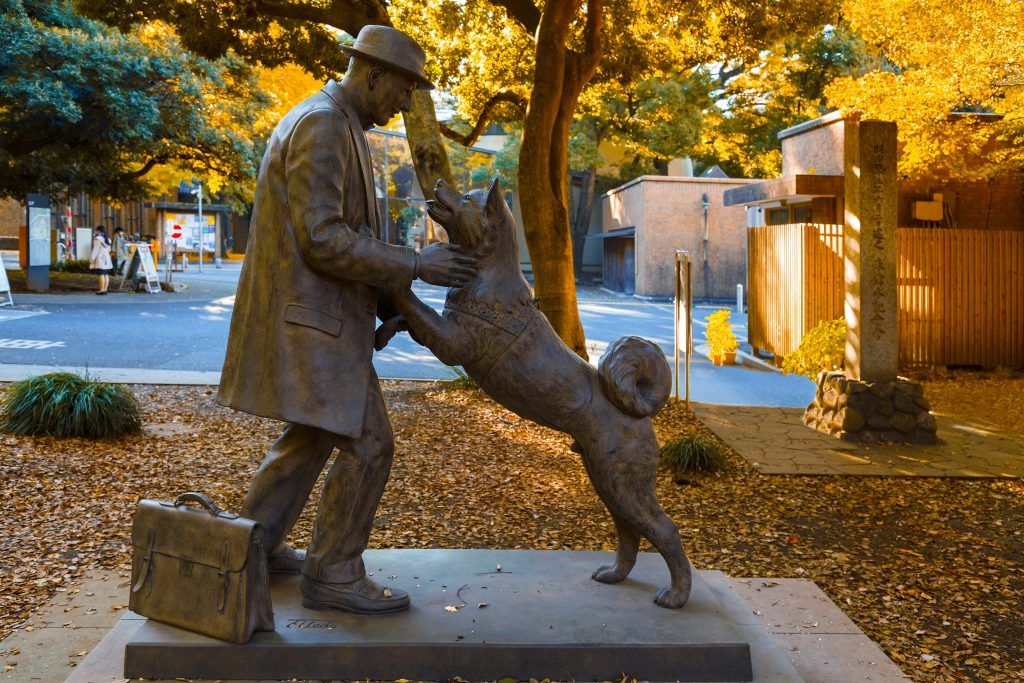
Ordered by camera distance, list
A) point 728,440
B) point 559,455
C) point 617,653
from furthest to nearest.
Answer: point 728,440
point 559,455
point 617,653

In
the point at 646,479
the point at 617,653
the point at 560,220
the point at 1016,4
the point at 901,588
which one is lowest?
the point at 901,588

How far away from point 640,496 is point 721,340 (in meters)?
11.6

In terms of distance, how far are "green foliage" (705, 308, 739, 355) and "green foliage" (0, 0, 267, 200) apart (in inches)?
386

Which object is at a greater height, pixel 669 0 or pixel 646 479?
pixel 669 0

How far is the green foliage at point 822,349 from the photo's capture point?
11.5 m

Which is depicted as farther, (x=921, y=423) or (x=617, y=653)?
(x=921, y=423)

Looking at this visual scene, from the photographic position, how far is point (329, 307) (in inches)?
131

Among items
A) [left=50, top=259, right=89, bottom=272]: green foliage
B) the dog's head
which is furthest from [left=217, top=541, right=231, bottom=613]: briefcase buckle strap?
[left=50, top=259, right=89, bottom=272]: green foliage

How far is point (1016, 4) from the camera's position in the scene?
1002cm

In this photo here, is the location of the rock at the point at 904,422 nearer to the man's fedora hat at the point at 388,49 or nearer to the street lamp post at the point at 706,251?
the man's fedora hat at the point at 388,49

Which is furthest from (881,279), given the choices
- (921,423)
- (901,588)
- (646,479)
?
(646,479)

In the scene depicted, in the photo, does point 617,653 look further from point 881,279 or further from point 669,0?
point 669,0

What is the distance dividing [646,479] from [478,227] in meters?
1.16

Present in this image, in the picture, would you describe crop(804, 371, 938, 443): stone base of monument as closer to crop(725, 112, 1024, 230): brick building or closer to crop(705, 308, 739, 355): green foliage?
crop(705, 308, 739, 355): green foliage
